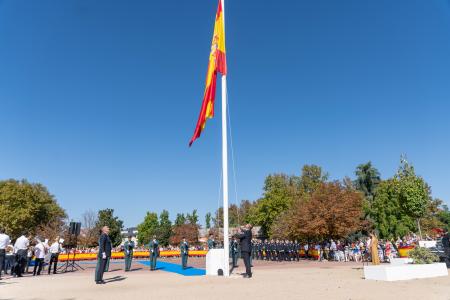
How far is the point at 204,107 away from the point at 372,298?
9.53m

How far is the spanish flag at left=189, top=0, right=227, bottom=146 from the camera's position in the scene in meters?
14.3

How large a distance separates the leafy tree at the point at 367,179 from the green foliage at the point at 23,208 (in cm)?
5612

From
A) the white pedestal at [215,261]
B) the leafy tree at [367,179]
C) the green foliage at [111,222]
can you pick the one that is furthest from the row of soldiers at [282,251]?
the green foliage at [111,222]

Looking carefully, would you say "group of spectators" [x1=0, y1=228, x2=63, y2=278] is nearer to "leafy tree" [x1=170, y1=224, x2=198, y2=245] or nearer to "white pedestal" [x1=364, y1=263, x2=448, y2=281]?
"white pedestal" [x1=364, y1=263, x2=448, y2=281]

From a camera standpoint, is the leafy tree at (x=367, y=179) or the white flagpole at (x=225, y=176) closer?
the white flagpole at (x=225, y=176)

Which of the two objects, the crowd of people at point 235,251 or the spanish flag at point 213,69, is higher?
the spanish flag at point 213,69

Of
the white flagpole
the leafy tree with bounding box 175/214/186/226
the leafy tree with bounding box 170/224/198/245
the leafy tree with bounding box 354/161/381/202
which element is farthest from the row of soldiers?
the leafy tree with bounding box 175/214/186/226

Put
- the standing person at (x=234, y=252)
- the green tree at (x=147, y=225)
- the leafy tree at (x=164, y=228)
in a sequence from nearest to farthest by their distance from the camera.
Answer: the standing person at (x=234, y=252) < the leafy tree at (x=164, y=228) < the green tree at (x=147, y=225)

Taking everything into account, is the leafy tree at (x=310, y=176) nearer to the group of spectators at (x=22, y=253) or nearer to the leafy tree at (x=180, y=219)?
the leafy tree at (x=180, y=219)

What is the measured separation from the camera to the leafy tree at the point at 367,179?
6400cm

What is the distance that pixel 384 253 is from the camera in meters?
24.6

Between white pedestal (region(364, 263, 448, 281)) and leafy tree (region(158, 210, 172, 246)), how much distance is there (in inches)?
3234

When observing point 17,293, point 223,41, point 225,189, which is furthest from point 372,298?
point 223,41

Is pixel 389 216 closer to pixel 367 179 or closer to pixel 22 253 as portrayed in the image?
pixel 367 179
